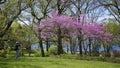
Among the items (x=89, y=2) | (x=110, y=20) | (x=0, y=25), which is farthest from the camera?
(x=110, y=20)

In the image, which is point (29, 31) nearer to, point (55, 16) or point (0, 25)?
point (55, 16)

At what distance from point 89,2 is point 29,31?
443 inches

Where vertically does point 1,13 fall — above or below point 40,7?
below

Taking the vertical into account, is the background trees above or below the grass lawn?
above

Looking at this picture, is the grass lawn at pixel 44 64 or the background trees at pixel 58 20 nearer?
the grass lawn at pixel 44 64

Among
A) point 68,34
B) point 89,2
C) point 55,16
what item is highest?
point 89,2

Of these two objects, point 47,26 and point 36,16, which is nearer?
point 47,26

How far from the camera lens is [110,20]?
5422cm

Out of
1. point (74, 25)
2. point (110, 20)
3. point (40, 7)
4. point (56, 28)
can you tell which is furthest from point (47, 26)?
point (110, 20)

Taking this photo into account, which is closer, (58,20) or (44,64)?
(44,64)

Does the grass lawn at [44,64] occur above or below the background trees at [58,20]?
below

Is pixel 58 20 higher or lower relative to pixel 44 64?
higher

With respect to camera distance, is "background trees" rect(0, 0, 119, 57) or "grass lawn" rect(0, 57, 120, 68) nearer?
"grass lawn" rect(0, 57, 120, 68)

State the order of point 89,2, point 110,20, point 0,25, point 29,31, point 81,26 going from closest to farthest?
point 0,25, point 81,26, point 89,2, point 29,31, point 110,20
